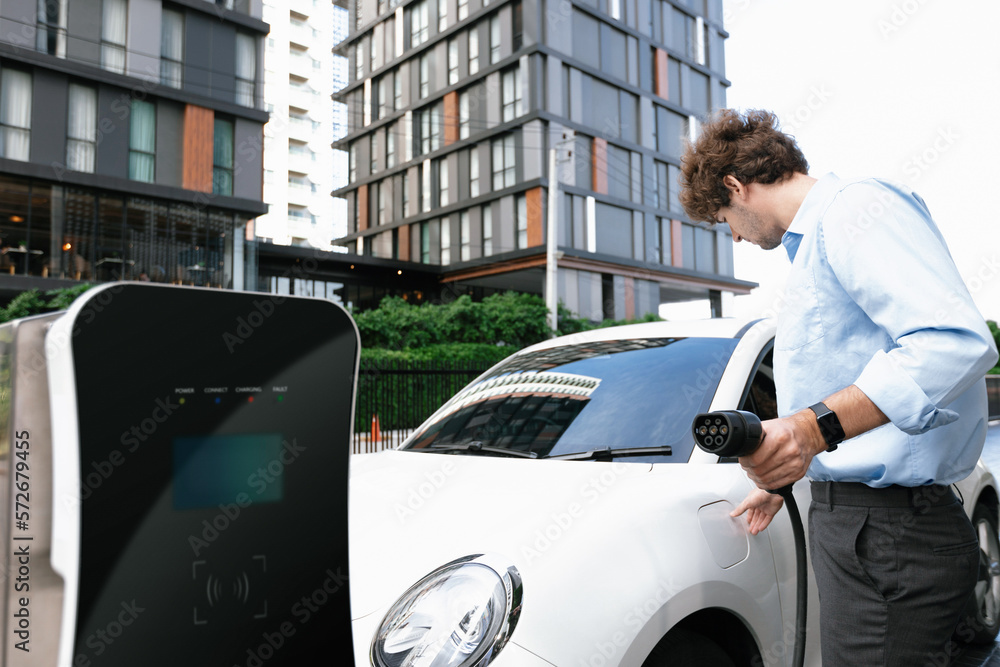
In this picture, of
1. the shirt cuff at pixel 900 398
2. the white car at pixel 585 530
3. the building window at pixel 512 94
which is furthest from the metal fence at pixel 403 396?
the building window at pixel 512 94

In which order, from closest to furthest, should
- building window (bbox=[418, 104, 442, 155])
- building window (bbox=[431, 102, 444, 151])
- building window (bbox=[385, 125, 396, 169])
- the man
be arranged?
the man → building window (bbox=[431, 102, 444, 151]) → building window (bbox=[418, 104, 442, 155]) → building window (bbox=[385, 125, 396, 169])

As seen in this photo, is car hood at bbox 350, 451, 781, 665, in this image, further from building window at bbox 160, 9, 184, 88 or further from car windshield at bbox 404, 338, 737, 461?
building window at bbox 160, 9, 184, 88

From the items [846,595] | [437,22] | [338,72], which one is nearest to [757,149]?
[846,595]

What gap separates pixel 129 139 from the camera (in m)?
20.6

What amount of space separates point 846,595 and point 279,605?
4.11 feet

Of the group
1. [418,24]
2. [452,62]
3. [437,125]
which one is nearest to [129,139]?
[437,125]

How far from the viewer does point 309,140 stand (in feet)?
201

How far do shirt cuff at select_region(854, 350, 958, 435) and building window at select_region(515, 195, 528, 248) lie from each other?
97.7 feet

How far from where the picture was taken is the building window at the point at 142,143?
67.8 ft

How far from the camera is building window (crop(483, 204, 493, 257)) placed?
107ft

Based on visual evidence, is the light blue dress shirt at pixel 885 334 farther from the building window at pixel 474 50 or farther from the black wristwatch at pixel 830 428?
the building window at pixel 474 50

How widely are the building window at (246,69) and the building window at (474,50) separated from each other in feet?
44.8

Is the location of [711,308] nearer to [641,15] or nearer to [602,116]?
[602,116]

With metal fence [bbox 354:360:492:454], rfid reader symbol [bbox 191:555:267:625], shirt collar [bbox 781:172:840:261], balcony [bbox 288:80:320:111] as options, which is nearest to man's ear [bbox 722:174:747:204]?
shirt collar [bbox 781:172:840:261]
